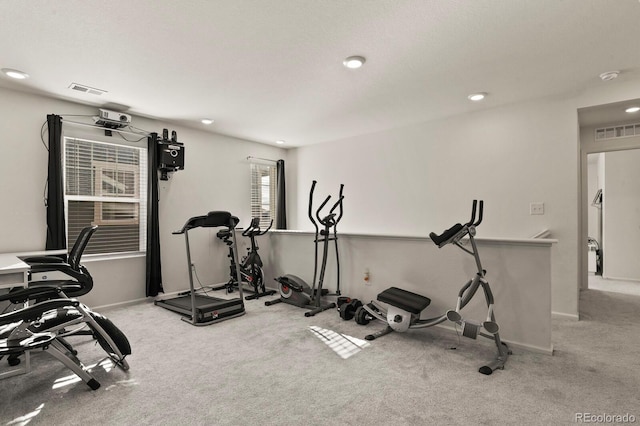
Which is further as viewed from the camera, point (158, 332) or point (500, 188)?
point (500, 188)

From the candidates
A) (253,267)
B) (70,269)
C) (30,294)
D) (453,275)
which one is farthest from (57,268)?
(453,275)

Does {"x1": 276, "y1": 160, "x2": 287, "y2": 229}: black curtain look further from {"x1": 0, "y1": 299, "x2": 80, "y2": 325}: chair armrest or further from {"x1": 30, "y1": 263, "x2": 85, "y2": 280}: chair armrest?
{"x1": 0, "y1": 299, "x2": 80, "y2": 325}: chair armrest

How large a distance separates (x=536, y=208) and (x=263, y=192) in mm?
4550

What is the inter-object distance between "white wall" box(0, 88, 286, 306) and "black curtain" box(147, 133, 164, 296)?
178 mm

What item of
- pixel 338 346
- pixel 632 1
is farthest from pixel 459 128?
pixel 338 346

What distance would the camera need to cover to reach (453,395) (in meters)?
2.11

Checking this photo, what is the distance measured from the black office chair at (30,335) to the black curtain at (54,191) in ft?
5.93

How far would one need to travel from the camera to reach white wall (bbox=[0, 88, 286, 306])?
11.8 feet

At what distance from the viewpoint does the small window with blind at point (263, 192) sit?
6211mm

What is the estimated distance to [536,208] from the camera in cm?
396

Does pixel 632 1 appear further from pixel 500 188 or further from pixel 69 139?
pixel 69 139

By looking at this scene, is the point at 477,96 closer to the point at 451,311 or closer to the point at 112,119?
the point at 451,311

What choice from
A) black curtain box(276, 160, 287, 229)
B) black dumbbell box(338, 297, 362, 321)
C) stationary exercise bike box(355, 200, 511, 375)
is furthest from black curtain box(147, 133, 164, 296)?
stationary exercise bike box(355, 200, 511, 375)

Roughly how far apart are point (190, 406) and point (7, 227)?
3242 mm
